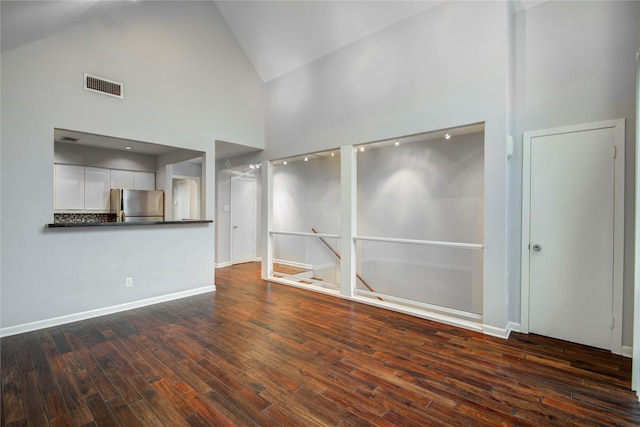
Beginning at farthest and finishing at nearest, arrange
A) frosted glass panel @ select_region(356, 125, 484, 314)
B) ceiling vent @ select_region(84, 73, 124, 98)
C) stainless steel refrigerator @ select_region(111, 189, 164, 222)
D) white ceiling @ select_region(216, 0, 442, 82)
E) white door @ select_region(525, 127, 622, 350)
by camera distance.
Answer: stainless steel refrigerator @ select_region(111, 189, 164, 222) → frosted glass panel @ select_region(356, 125, 484, 314) → white ceiling @ select_region(216, 0, 442, 82) → ceiling vent @ select_region(84, 73, 124, 98) → white door @ select_region(525, 127, 622, 350)

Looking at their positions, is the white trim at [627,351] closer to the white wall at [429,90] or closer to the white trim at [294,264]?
the white wall at [429,90]

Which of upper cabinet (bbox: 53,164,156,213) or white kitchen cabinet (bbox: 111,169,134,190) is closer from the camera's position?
upper cabinet (bbox: 53,164,156,213)

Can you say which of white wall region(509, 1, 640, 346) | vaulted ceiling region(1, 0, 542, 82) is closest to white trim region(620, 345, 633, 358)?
white wall region(509, 1, 640, 346)

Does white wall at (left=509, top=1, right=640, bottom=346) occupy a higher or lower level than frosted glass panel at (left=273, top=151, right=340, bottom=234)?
higher

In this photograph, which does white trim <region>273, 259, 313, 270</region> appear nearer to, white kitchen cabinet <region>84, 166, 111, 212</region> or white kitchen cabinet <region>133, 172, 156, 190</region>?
white kitchen cabinet <region>133, 172, 156, 190</region>

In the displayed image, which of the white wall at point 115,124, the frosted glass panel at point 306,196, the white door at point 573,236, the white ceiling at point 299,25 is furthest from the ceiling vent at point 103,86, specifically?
the white door at point 573,236

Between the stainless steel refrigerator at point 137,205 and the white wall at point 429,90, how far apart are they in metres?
3.23

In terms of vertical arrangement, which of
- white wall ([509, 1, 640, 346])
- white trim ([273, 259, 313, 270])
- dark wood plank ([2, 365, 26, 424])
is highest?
white wall ([509, 1, 640, 346])

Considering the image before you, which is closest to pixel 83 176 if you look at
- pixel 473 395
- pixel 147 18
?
pixel 147 18

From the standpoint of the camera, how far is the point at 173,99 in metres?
4.41

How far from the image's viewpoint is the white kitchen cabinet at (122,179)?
5770 mm

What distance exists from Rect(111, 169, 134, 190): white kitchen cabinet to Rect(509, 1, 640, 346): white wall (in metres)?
6.55

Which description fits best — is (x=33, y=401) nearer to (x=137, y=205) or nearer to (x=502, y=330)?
(x=502, y=330)

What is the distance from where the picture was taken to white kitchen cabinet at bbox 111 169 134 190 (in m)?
5.77
